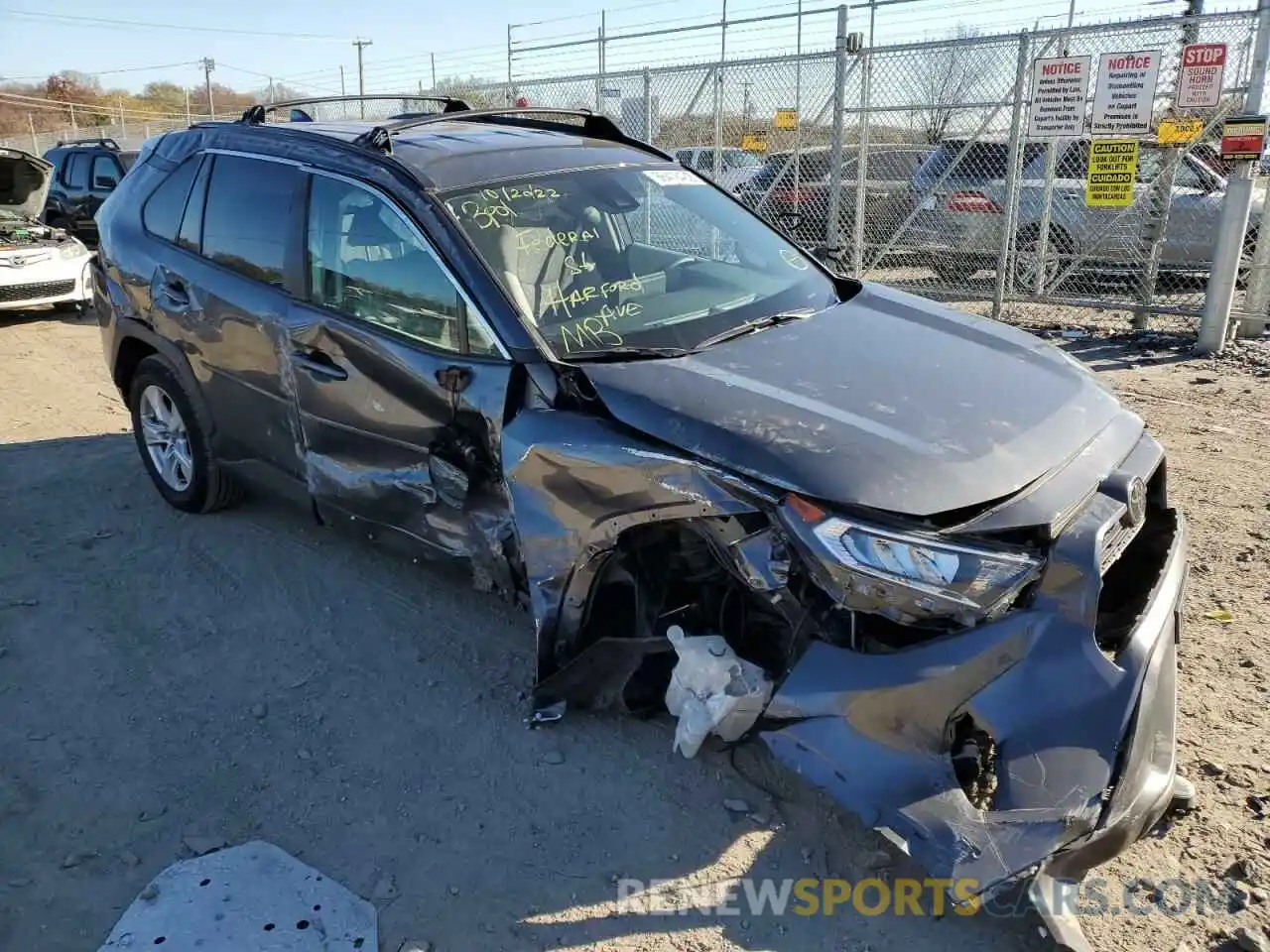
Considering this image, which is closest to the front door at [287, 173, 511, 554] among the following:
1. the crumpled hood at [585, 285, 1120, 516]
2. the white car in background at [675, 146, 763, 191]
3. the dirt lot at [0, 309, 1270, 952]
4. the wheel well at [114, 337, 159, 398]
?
the dirt lot at [0, 309, 1270, 952]

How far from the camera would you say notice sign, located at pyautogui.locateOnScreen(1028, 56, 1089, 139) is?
8469mm

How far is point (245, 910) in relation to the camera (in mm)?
2584

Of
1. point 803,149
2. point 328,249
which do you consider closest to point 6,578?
point 328,249

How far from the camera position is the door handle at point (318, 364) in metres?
3.70

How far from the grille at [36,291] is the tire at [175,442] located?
21.3 ft

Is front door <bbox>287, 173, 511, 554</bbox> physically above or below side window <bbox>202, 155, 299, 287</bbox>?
below

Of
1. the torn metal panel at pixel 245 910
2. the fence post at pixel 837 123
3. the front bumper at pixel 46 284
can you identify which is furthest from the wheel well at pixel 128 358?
the fence post at pixel 837 123

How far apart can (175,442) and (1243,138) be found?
7.72 meters

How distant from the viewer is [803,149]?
11.2 metres

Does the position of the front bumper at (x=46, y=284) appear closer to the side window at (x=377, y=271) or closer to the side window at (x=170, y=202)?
the side window at (x=170, y=202)

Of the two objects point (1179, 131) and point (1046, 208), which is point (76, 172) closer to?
point (1046, 208)

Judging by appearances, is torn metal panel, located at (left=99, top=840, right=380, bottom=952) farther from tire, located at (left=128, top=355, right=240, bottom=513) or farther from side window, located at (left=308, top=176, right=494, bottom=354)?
tire, located at (left=128, top=355, right=240, bottom=513)

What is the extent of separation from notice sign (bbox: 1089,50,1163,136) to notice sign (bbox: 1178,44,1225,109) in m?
0.22

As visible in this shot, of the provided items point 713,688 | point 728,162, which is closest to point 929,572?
point 713,688
